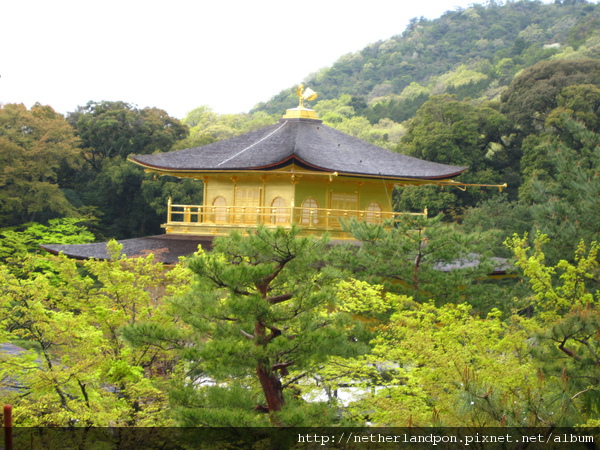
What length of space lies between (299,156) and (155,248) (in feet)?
16.9

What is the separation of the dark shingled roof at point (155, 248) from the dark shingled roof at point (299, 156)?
2.22m

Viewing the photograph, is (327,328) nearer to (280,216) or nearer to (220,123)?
(280,216)

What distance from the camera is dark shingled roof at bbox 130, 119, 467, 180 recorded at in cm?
2267

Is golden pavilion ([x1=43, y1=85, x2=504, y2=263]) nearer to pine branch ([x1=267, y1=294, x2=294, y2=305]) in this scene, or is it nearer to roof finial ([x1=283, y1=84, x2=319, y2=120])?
roof finial ([x1=283, y1=84, x2=319, y2=120])

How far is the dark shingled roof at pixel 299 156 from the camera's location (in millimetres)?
22672

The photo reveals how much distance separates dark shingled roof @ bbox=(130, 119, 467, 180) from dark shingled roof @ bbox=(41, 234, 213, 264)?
222 centimetres

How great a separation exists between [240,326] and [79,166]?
34.2 m

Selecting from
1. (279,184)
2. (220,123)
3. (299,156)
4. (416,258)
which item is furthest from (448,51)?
(416,258)

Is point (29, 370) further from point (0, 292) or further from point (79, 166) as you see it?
point (79, 166)

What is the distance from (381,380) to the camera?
13.4m

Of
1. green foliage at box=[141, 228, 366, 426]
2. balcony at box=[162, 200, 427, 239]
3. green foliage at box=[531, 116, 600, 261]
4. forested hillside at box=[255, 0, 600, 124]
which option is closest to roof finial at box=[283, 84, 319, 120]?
balcony at box=[162, 200, 427, 239]

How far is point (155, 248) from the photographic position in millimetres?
22625

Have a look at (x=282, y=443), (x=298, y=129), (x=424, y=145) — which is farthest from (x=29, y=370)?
(x=424, y=145)

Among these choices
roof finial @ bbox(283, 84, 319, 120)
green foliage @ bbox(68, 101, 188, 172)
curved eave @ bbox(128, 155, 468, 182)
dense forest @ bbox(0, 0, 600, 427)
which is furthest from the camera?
green foliage @ bbox(68, 101, 188, 172)
